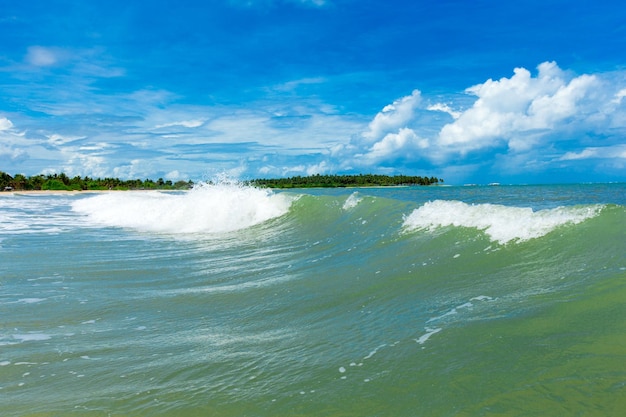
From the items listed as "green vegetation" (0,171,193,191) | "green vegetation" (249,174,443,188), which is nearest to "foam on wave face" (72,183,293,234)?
"green vegetation" (0,171,193,191)

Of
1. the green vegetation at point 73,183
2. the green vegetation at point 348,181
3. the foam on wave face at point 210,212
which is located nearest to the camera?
the foam on wave face at point 210,212

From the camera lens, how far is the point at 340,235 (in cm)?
1419

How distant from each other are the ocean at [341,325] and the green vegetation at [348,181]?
349 feet

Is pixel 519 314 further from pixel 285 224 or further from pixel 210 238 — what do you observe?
pixel 285 224

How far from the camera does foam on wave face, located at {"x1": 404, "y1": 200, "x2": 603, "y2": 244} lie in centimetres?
1005

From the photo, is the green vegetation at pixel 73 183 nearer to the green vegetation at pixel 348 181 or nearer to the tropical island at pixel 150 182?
the tropical island at pixel 150 182

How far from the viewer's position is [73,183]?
12075cm

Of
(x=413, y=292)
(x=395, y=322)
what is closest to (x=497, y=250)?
(x=413, y=292)

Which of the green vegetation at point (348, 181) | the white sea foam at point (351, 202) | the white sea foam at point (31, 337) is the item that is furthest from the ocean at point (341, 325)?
the green vegetation at point (348, 181)

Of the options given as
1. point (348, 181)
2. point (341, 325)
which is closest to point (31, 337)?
point (341, 325)

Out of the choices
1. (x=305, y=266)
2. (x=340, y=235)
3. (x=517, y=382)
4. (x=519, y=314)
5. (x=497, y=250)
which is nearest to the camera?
(x=517, y=382)

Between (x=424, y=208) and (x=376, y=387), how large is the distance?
35.4 ft

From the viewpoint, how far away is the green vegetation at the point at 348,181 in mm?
122156

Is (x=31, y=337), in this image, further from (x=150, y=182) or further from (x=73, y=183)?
(x=150, y=182)
